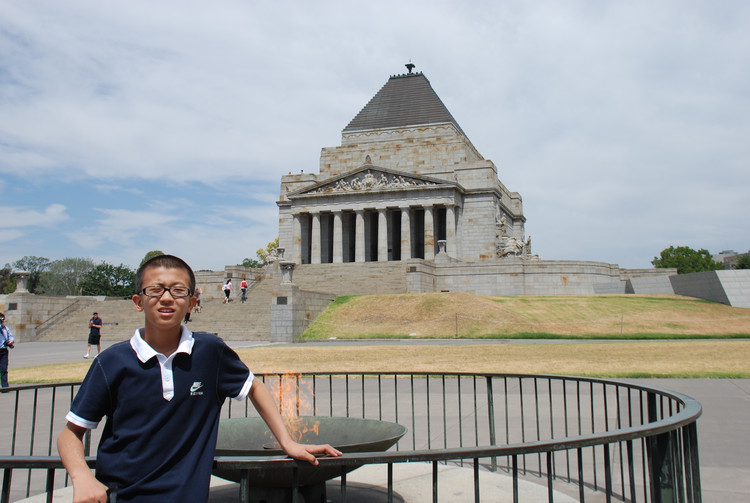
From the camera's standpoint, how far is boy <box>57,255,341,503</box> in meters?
2.88

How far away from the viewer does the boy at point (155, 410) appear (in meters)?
2.88

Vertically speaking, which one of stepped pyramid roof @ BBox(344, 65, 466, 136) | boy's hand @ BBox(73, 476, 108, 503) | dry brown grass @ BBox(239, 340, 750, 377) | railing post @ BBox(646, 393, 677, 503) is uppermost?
stepped pyramid roof @ BBox(344, 65, 466, 136)

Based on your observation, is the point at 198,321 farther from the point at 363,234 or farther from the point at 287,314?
the point at 363,234

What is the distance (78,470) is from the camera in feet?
9.05

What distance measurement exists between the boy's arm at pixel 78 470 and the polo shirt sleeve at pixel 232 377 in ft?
2.32

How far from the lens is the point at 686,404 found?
409 cm

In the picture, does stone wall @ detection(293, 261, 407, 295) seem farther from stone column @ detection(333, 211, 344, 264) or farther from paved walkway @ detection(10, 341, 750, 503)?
paved walkway @ detection(10, 341, 750, 503)

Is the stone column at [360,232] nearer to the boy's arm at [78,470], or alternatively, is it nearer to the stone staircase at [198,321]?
the stone staircase at [198,321]

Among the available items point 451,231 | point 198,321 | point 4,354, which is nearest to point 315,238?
point 451,231

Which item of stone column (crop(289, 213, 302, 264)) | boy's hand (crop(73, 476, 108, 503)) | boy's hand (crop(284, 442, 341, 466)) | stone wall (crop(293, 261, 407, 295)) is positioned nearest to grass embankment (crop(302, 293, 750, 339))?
stone wall (crop(293, 261, 407, 295))

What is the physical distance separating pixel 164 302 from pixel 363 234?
49.9 metres

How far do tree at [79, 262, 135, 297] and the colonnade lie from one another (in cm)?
4070

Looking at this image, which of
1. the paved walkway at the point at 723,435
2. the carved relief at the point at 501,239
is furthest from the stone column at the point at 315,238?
the paved walkway at the point at 723,435

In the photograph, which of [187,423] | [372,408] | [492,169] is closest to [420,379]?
[372,408]
